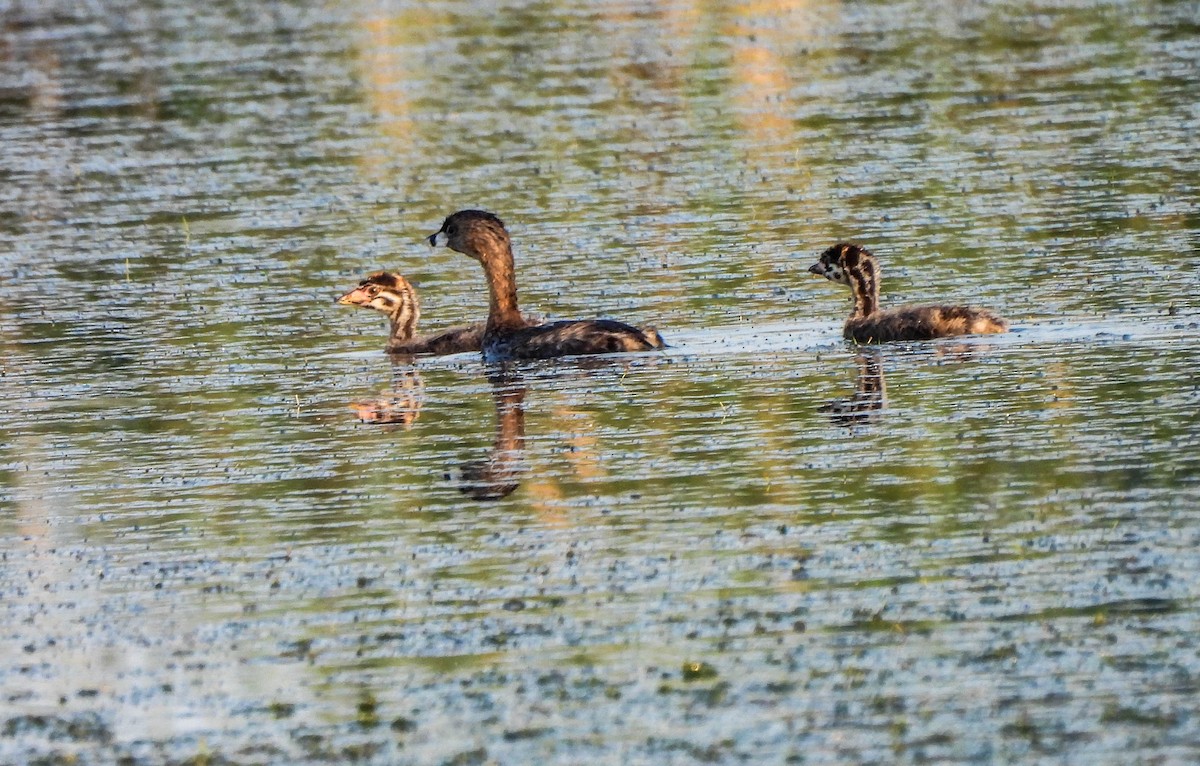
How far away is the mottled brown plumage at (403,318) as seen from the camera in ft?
64.1

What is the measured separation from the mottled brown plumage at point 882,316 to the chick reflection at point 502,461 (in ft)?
8.39

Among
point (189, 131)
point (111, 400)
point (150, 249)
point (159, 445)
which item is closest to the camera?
point (159, 445)

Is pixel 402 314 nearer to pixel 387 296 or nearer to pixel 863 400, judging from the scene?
pixel 387 296

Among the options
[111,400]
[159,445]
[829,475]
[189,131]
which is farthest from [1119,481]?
[189,131]

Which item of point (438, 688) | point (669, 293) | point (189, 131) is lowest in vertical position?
point (438, 688)

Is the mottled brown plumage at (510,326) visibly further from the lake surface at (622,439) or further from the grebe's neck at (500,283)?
the lake surface at (622,439)

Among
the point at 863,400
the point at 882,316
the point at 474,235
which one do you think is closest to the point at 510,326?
the point at 474,235

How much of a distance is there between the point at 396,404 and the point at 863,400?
3.05m

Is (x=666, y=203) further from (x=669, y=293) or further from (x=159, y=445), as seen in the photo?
(x=159, y=445)

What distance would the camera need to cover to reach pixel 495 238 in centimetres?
1977

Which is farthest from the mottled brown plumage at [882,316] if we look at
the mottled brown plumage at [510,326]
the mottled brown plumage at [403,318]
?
the mottled brown plumage at [403,318]

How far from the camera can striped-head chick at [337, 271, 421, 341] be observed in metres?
20.0

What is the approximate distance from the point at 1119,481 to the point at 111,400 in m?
7.24

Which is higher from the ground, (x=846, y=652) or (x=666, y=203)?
(x=666, y=203)
